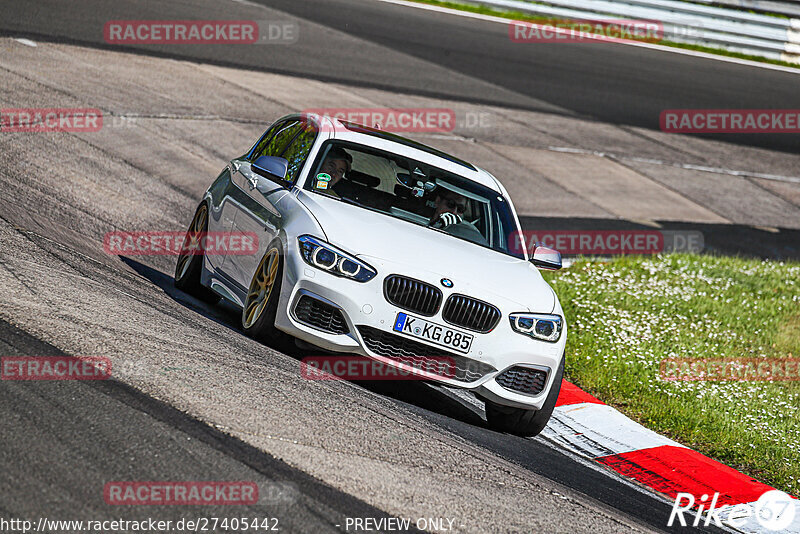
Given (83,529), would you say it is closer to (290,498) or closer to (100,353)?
(290,498)

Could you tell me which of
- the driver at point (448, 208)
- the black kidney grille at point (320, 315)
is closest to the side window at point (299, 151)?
the driver at point (448, 208)

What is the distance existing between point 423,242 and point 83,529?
3.65 m

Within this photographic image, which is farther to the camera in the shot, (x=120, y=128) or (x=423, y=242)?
(x=120, y=128)

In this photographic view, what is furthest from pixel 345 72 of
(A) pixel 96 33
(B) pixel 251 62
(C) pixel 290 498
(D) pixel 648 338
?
(C) pixel 290 498

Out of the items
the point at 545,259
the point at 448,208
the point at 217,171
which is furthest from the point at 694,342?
the point at 217,171

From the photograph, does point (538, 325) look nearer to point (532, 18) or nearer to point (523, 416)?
point (523, 416)

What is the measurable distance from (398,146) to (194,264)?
6.37 ft

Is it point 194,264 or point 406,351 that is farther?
point 194,264

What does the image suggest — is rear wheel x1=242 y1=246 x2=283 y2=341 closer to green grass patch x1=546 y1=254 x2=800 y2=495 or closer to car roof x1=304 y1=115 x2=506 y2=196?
car roof x1=304 y1=115 x2=506 y2=196

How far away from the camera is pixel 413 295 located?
6551 mm

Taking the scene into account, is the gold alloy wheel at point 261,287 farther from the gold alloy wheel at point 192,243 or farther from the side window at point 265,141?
the side window at point 265,141

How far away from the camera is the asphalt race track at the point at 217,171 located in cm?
471

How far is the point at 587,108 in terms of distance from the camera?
Answer: 21609mm

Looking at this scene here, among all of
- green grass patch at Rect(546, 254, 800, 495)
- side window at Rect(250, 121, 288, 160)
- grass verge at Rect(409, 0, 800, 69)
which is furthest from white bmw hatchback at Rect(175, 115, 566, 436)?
grass verge at Rect(409, 0, 800, 69)
